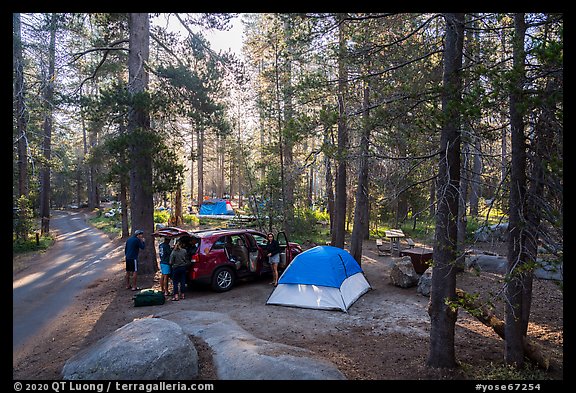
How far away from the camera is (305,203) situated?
74.6ft

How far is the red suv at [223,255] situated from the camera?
32.1 feet

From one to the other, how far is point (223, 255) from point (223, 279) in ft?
2.25

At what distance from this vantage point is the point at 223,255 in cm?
1022

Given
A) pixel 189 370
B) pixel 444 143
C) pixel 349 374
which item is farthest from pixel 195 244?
pixel 444 143

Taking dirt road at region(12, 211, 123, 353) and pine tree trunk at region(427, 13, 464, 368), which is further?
dirt road at region(12, 211, 123, 353)

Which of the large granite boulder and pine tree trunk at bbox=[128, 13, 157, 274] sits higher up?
pine tree trunk at bbox=[128, 13, 157, 274]

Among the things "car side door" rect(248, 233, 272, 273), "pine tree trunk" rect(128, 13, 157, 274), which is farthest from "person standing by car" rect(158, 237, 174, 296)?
"car side door" rect(248, 233, 272, 273)

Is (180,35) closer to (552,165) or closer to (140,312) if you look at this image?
(140,312)

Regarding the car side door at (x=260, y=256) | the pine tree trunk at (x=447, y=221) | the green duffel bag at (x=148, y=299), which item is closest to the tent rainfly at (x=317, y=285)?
the car side door at (x=260, y=256)

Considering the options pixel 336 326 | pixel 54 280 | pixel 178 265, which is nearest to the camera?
pixel 336 326

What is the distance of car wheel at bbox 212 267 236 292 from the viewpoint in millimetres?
10105

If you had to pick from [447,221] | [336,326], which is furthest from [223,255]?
[447,221]

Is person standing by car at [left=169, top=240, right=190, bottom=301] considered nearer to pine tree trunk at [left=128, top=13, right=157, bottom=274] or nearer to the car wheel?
the car wheel

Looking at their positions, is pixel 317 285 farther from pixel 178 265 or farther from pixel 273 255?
pixel 178 265
